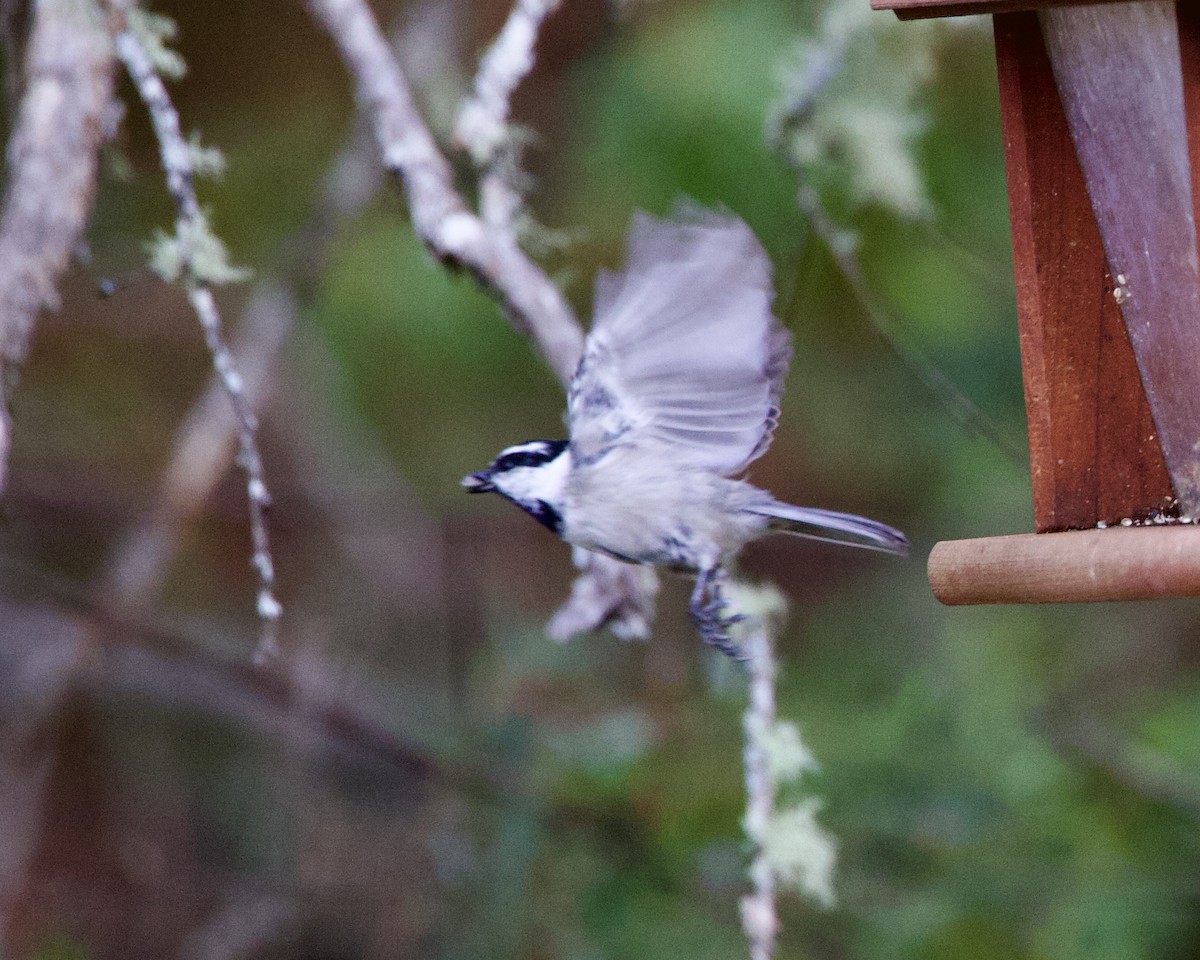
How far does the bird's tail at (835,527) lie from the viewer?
1.80 m

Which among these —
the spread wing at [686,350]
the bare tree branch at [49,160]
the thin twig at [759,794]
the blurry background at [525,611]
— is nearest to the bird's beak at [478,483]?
the spread wing at [686,350]

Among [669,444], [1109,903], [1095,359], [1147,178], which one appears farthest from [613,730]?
[1147,178]

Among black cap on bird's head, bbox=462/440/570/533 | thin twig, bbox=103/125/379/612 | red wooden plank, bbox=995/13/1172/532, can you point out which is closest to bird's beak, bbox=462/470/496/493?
black cap on bird's head, bbox=462/440/570/533

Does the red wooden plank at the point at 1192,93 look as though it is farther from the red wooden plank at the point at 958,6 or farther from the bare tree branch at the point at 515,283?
the bare tree branch at the point at 515,283

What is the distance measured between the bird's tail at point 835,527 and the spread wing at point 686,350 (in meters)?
0.11

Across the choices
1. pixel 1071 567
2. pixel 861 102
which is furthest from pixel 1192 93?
pixel 861 102

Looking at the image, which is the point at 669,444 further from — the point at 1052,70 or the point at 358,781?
the point at 358,781

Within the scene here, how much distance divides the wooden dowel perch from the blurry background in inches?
41.4

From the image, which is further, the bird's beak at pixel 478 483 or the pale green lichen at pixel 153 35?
the pale green lichen at pixel 153 35

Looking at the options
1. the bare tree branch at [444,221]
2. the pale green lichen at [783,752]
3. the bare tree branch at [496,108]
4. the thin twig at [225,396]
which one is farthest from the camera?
the thin twig at [225,396]

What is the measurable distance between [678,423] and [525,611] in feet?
7.48

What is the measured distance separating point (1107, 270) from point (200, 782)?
3.25 m

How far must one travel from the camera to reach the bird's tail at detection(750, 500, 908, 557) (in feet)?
5.90

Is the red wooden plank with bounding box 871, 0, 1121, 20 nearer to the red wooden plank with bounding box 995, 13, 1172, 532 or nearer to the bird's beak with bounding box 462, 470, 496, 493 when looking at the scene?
the red wooden plank with bounding box 995, 13, 1172, 532
